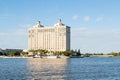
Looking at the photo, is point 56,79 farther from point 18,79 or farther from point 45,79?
point 18,79

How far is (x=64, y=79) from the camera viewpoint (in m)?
58.5

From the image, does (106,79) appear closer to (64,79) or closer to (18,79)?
(64,79)

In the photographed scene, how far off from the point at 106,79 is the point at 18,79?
15565 millimetres

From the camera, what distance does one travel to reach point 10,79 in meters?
60.0

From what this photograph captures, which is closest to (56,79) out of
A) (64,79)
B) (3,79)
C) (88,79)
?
(64,79)

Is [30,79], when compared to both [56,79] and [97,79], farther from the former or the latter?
[97,79]

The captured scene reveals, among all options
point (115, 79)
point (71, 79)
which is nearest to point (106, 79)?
point (115, 79)

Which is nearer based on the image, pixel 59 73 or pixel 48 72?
pixel 59 73

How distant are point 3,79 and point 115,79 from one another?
19.8m

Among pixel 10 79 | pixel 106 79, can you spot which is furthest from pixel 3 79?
pixel 106 79

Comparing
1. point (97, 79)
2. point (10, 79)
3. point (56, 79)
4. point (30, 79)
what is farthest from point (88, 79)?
point (10, 79)

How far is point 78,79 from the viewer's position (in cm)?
5959

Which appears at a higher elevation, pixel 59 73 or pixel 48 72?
pixel 48 72

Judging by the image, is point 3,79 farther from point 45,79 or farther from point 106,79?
point 106,79
